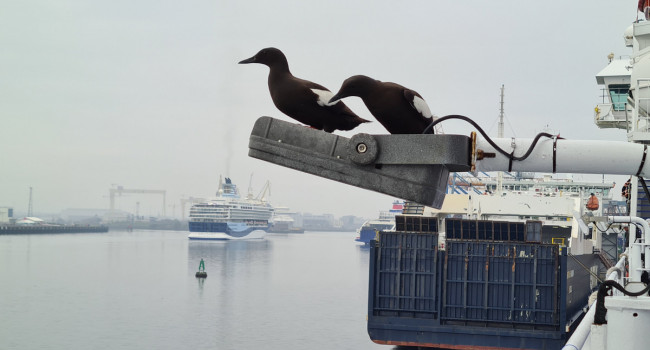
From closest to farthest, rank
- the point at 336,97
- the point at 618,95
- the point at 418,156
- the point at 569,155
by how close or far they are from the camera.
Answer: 1. the point at 418,156
2. the point at 569,155
3. the point at 336,97
4. the point at 618,95

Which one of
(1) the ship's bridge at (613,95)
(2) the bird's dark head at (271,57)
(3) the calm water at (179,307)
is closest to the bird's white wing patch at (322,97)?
(2) the bird's dark head at (271,57)

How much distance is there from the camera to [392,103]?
4.67m

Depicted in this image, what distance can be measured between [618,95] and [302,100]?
27835 millimetres

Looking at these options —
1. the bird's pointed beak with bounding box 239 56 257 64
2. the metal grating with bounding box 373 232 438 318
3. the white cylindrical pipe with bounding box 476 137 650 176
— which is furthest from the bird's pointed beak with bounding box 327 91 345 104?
the metal grating with bounding box 373 232 438 318

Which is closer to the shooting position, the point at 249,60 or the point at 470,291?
the point at 249,60

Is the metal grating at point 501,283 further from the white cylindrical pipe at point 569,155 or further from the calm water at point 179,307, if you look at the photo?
the white cylindrical pipe at point 569,155

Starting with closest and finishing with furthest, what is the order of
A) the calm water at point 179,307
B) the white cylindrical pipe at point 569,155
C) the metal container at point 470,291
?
the white cylindrical pipe at point 569,155
the metal container at point 470,291
the calm water at point 179,307

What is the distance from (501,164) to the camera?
14.4 ft

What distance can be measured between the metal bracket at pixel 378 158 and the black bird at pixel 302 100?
57 centimetres

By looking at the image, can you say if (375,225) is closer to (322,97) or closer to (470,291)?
(470,291)

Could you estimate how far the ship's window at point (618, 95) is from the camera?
95.8 feet

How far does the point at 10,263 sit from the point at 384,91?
105168 mm

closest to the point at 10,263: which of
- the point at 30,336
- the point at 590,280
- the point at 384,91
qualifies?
the point at 30,336

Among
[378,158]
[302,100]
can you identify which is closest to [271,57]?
[302,100]
